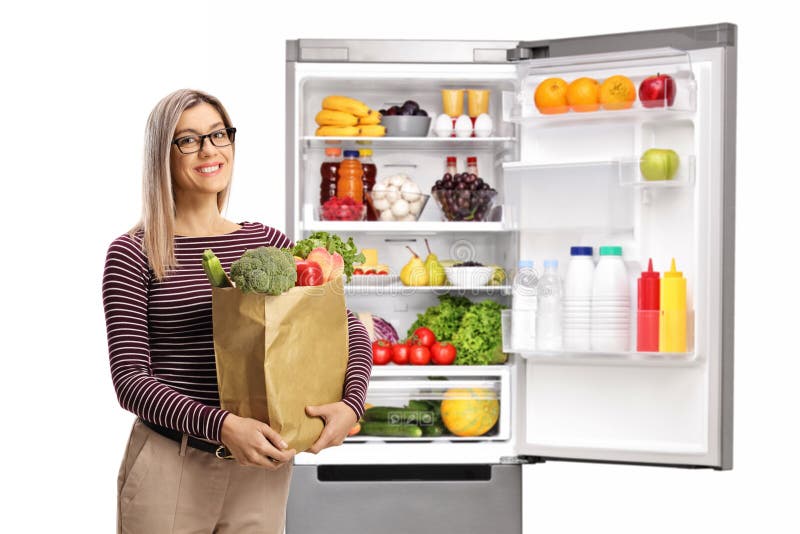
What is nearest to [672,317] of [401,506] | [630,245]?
[630,245]

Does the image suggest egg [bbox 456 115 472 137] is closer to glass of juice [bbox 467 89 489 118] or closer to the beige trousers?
glass of juice [bbox 467 89 489 118]

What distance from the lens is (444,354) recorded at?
3.50 metres

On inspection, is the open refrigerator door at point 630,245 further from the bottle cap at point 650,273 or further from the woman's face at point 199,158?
the woman's face at point 199,158

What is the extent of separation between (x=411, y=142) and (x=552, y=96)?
2.13 ft

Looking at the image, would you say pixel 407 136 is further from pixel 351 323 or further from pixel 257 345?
pixel 257 345

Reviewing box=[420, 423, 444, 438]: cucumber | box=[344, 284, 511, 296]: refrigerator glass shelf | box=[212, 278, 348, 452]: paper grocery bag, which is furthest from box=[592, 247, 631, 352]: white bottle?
box=[212, 278, 348, 452]: paper grocery bag

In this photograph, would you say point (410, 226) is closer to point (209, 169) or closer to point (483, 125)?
point (483, 125)

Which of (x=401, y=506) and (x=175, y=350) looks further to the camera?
(x=401, y=506)

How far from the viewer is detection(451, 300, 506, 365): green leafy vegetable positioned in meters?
3.51

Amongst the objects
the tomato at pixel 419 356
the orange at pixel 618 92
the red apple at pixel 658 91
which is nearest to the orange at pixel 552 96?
the orange at pixel 618 92

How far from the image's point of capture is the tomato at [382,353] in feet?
11.5

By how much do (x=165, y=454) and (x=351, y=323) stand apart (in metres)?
0.46

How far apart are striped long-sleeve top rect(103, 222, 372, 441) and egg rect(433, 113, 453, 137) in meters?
1.83

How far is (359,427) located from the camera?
3.51 metres
